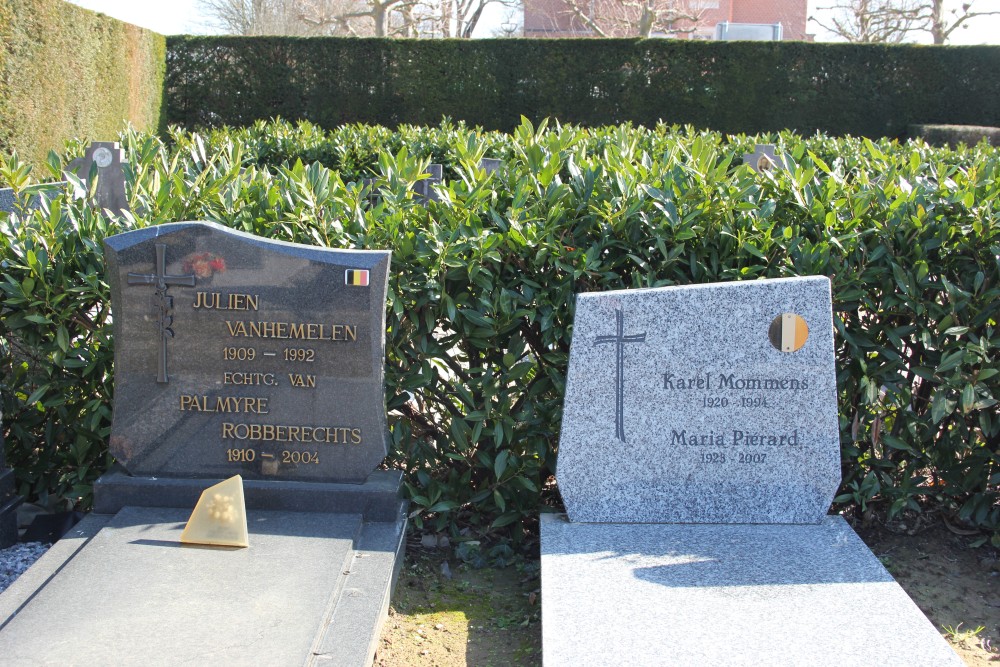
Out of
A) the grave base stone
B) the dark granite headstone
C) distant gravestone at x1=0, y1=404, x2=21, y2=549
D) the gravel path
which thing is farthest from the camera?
the dark granite headstone

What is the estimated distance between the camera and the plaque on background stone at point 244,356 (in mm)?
3186

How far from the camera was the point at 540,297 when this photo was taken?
340 cm

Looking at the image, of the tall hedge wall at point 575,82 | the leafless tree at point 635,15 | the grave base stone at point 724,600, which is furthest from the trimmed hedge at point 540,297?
the leafless tree at point 635,15

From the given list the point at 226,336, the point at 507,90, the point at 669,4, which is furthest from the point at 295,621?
the point at 669,4

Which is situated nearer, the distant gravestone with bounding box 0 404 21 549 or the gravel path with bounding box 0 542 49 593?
the gravel path with bounding box 0 542 49 593

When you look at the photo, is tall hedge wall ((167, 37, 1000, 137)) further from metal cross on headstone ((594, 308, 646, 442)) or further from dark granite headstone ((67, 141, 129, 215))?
metal cross on headstone ((594, 308, 646, 442))

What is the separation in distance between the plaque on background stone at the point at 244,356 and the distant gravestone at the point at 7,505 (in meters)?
0.54

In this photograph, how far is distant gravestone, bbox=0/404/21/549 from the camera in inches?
138

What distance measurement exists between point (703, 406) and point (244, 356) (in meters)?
1.67

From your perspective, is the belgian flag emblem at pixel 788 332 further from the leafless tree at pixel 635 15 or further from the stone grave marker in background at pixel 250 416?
the leafless tree at pixel 635 15

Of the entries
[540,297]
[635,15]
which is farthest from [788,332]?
[635,15]

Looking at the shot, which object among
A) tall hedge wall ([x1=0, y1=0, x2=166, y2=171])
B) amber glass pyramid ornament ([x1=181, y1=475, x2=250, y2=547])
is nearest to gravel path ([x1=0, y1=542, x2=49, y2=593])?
amber glass pyramid ornament ([x1=181, y1=475, x2=250, y2=547])

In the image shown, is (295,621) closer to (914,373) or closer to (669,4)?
(914,373)

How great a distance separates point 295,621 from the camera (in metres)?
2.62
